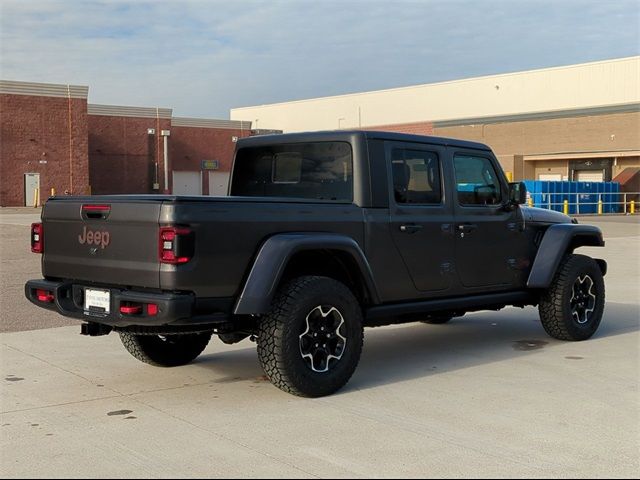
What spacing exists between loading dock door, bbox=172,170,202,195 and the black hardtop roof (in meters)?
54.9

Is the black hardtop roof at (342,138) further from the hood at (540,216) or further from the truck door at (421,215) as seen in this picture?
the hood at (540,216)

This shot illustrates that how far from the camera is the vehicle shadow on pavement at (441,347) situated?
683cm

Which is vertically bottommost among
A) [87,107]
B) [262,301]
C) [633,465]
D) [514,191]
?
[633,465]

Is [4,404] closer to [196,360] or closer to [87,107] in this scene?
[196,360]

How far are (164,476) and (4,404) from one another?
205 cm

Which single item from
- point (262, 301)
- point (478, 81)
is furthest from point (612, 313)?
point (478, 81)

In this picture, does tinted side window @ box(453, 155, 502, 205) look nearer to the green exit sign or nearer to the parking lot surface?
the parking lot surface

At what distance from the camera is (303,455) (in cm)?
458

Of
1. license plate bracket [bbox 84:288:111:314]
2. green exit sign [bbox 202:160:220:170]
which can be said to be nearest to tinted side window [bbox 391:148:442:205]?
license plate bracket [bbox 84:288:111:314]

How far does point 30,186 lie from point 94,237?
4838 cm

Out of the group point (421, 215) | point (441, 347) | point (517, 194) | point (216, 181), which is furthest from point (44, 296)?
point (216, 181)

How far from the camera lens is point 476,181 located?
7.59m

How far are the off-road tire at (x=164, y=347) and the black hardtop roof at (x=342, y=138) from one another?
1792 mm

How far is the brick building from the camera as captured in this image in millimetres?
50531
